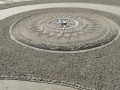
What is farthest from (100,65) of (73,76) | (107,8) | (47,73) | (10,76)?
(107,8)

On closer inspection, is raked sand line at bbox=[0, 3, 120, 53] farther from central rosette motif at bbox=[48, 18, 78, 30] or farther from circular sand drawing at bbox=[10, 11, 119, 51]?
central rosette motif at bbox=[48, 18, 78, 30]

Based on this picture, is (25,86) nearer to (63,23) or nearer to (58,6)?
(63,23)

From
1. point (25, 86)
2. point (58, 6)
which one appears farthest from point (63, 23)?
point (25, 86)

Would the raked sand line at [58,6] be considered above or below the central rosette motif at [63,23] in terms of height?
above

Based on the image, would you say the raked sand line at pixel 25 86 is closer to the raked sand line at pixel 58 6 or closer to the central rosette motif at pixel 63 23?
the central rosette motif at pixel 63 23

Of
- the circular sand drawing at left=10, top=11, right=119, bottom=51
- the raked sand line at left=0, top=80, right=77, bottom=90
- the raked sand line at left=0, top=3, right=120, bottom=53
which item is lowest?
the raked sand line at left=0, top=80, right=77, bottom=90

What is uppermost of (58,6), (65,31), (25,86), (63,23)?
(58,6)

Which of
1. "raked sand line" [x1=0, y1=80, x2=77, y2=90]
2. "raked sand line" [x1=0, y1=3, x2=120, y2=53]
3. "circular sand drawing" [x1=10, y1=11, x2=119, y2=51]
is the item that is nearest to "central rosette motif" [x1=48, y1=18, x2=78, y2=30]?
"circular sand drawing" [x1=10, y1=11, x2=119, y2=51]

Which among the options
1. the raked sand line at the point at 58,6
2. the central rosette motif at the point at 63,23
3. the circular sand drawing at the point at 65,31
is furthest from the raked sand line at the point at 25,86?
the raked sand line at the point at 58,6

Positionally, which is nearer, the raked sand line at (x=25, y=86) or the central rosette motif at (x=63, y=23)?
the raked sand line at (x=25, y=86)
